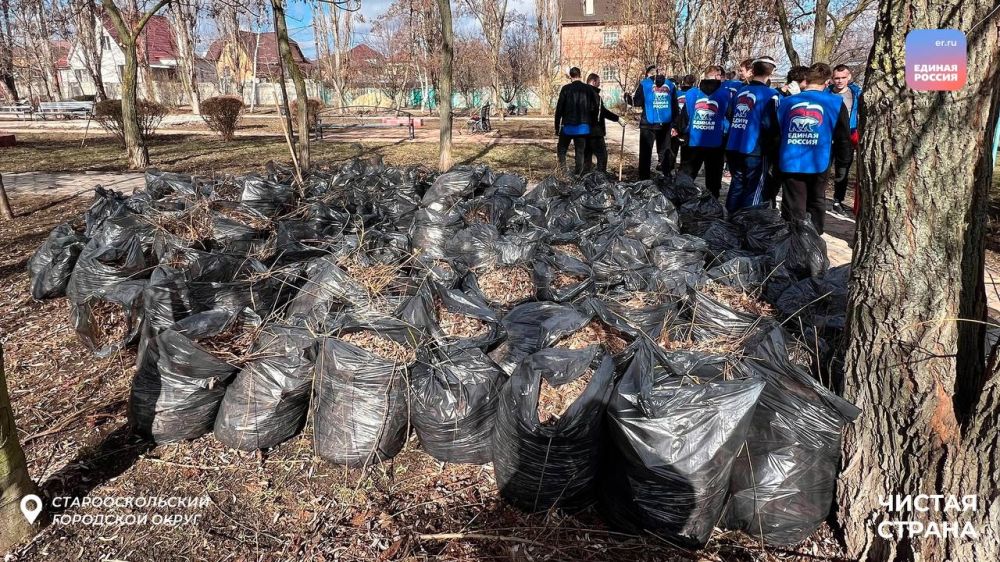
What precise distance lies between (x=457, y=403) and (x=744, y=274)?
2.04 meters

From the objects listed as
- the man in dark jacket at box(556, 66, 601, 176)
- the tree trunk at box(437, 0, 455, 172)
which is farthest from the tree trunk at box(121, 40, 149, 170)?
the man in dark jacket at box(556, 66, 601, 176)

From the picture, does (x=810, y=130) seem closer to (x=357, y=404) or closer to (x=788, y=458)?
(x=788, y=458)

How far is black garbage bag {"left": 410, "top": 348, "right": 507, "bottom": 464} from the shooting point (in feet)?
7.45

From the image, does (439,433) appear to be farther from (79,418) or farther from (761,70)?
(761,70)

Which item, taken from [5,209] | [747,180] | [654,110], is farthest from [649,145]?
[5,209]

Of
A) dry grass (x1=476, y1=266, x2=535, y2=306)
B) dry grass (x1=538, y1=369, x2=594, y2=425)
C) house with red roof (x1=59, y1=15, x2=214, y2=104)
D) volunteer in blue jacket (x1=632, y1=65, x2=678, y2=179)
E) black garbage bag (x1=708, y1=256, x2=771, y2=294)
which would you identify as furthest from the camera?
house with red roof (x1=59, y1=15, x2=214, y2=104)

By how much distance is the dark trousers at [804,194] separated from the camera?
4504 mm

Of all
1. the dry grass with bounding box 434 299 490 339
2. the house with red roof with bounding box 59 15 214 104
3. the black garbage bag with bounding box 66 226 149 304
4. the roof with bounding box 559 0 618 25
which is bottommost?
the dry grass with bounding box 434 299 490 339

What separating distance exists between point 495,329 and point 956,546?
1.81m

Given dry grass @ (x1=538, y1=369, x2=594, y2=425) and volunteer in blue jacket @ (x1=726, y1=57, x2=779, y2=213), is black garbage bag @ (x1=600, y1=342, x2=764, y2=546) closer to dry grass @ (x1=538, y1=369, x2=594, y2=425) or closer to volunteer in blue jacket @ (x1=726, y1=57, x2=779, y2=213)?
dry grass @ (x1=538, y1=369, x2=594, y2=425)

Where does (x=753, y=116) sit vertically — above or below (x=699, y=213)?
above

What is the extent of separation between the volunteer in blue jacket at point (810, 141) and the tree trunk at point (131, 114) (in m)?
10.8

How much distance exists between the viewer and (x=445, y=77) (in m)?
7.92

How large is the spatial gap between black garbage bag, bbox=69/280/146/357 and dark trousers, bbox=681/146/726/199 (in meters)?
5.74
